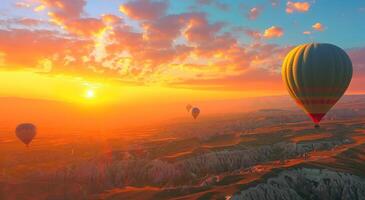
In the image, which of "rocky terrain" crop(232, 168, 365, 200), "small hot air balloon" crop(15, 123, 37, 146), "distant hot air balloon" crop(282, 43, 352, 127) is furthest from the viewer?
"small hot air balloon" crop(15, 123, 37, 146)

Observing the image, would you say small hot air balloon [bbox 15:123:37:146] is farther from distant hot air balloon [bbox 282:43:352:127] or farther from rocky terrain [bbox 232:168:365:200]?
distant hot air balloon [bbox 282:43:352:127]

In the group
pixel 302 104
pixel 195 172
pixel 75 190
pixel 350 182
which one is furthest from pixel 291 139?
pixel 302 104

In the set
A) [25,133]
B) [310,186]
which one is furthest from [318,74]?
[25,133]

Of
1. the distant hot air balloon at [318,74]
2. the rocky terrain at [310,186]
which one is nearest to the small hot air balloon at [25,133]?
the rocky terrain at [310,186]

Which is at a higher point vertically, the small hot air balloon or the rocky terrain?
the small hot air balloon

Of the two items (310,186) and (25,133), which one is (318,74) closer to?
(310,186)

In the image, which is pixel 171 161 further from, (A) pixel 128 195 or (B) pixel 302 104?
(B) pixel 302 104

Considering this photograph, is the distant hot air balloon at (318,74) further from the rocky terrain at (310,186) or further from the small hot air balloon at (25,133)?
the small hot air balloon at (25,133)

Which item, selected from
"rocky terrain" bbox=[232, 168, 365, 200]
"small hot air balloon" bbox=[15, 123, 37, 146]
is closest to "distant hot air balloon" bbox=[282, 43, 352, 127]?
"rocky terrain" bbox=[232, 168, 365, 200]
